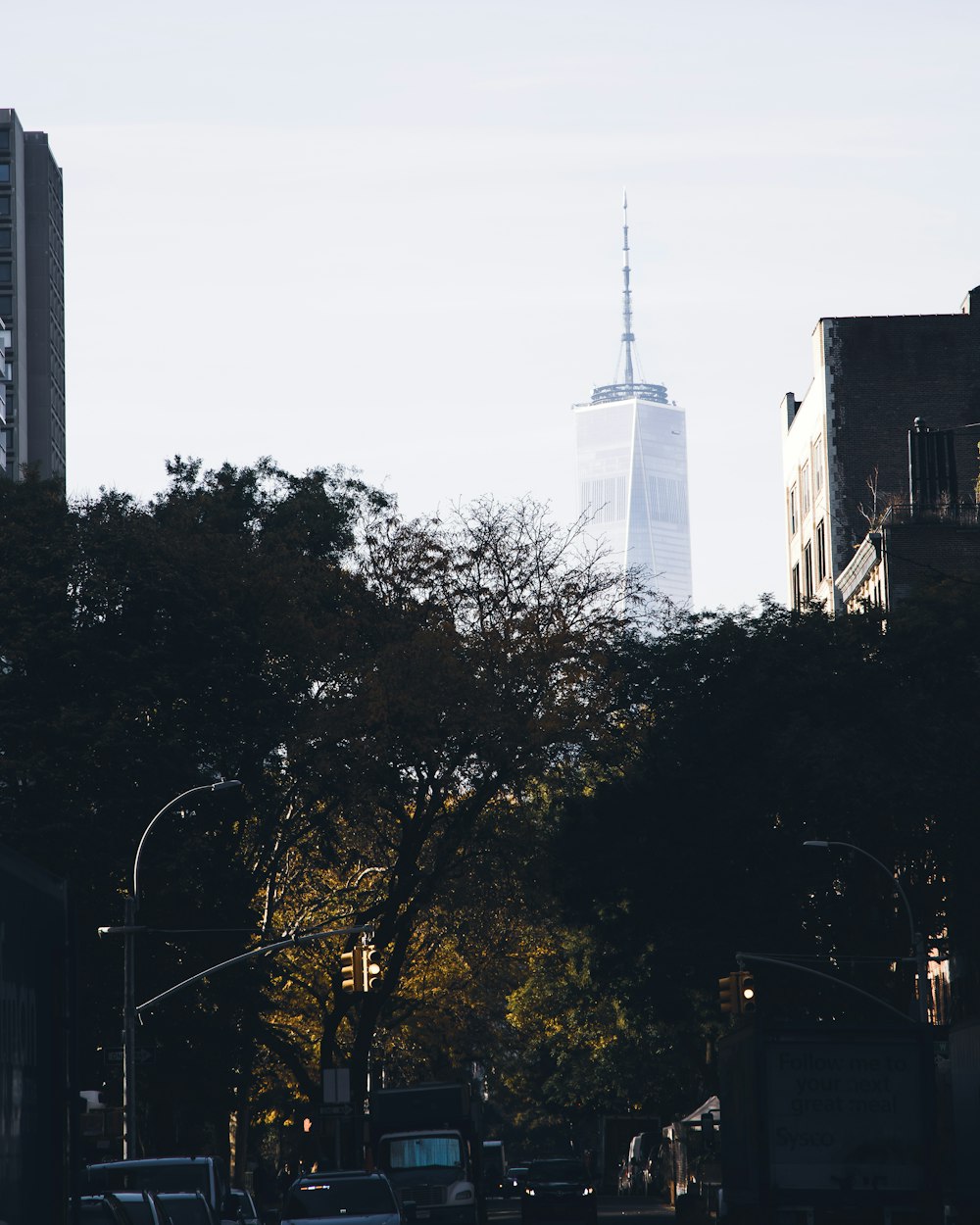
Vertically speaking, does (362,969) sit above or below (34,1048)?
above

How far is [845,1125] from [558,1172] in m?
29.1

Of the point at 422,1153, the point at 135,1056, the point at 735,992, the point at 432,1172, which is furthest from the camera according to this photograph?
the point at 422,1153

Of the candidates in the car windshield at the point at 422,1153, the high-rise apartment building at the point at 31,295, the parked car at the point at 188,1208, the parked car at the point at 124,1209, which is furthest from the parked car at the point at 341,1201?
the high-rise apartment building at the point at 31,295

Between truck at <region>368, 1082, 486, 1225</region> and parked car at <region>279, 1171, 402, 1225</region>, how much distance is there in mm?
14492

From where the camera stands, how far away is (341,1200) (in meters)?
29.2

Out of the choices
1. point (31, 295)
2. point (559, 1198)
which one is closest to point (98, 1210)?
point (559, 1198)

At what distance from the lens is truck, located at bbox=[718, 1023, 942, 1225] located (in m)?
27.4

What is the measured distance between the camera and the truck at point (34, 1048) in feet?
41.3

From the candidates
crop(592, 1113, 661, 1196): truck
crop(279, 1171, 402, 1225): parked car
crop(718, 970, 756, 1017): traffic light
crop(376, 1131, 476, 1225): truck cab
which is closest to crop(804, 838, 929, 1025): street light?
crop(718, 970, 756, 1017): traffic light

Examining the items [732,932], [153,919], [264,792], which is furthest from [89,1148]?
[732,932]

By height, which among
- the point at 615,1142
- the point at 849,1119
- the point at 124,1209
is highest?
the point at 849,1119

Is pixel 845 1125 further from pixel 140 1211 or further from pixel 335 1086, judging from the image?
pixel 335 1086

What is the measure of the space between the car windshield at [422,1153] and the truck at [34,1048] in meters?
34.0

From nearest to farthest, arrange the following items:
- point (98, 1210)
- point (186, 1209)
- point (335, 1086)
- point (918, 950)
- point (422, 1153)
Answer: point (98, 1210) → point (186, 1209) → point (335, 1086) → point (422, 1153) → point (918, 950)
